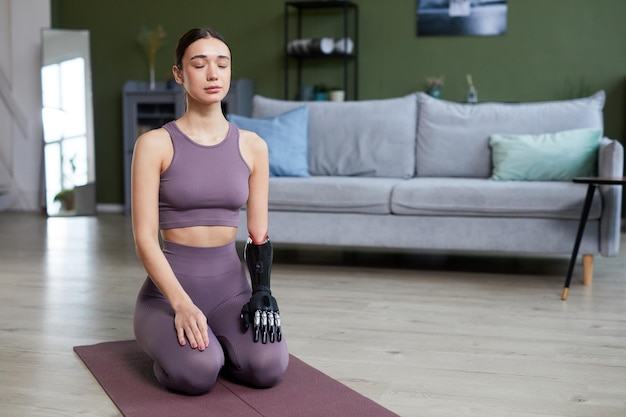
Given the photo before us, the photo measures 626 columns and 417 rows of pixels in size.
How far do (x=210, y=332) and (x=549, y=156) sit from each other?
262 cm

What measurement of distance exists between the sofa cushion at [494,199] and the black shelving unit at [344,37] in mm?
2660

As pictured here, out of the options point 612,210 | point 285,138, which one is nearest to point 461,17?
point 285,138

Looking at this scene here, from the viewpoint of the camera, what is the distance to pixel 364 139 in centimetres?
480

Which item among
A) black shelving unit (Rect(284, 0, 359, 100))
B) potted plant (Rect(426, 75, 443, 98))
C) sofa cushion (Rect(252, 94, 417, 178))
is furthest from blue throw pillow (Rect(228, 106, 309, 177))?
black shelving unit (Rect(284, 0, 359, 100))

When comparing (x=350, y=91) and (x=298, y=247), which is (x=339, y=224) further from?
(x=350, y=91)

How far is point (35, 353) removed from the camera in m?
2.69

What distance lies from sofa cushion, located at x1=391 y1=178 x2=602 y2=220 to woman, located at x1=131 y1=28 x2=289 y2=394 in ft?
A: 5.83

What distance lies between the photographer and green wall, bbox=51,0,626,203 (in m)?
6.19

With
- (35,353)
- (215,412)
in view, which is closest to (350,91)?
(35,353)

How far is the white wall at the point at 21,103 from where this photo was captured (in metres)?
7.44

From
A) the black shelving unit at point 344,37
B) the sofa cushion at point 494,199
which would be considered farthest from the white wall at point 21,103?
the sofa cushion at point 494,199

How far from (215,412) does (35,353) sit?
0.91 m

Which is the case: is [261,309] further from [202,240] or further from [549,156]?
[549,156]

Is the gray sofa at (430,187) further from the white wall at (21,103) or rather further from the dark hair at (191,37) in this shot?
the white wall at (21,103)
